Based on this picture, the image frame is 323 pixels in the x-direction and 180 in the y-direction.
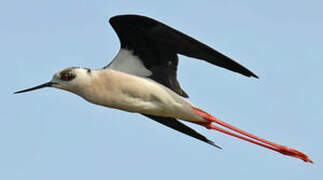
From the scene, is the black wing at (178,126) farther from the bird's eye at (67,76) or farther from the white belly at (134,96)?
the bird's eye at (67,76)

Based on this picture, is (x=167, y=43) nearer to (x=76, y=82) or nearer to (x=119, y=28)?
(x=119, y=28)

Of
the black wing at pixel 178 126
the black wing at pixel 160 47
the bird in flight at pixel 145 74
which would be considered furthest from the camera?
the black wing at pixel 178 126

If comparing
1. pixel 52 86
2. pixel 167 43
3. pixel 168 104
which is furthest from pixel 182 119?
pixel 52 86

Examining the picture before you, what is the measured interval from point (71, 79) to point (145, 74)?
0.96 metres

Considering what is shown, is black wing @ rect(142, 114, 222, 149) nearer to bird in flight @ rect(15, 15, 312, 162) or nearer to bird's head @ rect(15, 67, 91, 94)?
bird in flight @ rect(15, 15, 312, 162)

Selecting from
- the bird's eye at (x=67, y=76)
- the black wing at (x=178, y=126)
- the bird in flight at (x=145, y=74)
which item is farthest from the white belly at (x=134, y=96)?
the black wing at (x=178, y=126)

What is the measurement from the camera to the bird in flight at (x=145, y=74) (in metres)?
8.70

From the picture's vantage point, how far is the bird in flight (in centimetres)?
870

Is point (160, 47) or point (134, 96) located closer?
point (134, 96)

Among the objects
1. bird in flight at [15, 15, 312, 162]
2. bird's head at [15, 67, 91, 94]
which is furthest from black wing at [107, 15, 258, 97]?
bird's head at [15, 67, 91, 94]

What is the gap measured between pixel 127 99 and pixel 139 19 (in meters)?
0.94

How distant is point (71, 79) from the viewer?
8.89 meters

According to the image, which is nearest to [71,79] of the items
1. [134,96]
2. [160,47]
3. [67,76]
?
[67,76]

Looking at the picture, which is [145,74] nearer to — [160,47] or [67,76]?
[160,47]
